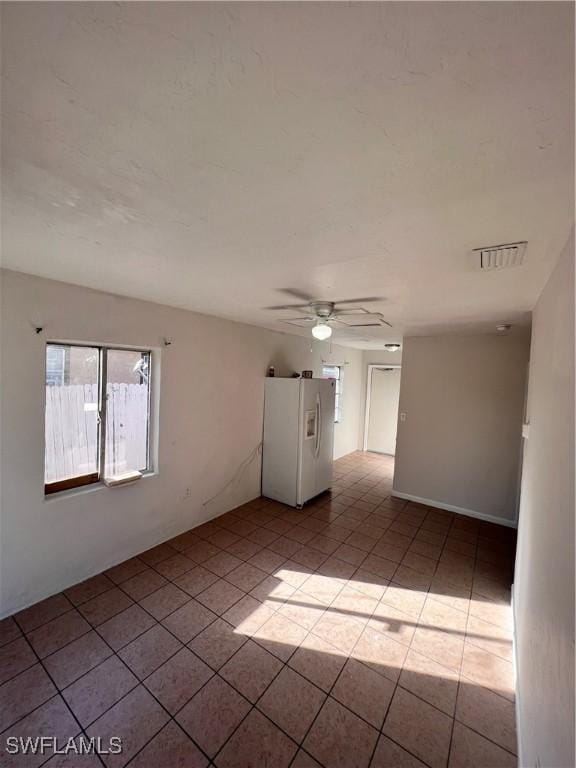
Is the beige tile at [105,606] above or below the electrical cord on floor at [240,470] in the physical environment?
below

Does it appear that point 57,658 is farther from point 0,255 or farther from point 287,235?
point 287,235

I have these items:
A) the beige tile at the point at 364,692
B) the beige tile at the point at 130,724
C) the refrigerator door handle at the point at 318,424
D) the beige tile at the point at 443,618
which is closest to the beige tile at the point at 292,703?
the beige tile at the point at 364,692

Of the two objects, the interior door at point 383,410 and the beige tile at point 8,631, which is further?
the interior door at point 383,410

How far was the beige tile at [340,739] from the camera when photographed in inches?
56.8

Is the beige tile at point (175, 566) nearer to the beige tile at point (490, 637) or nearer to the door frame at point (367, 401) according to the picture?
the beige tile at point (490, 637)

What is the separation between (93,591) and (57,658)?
57 centimetres

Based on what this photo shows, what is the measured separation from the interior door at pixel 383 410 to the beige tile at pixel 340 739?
223 inches

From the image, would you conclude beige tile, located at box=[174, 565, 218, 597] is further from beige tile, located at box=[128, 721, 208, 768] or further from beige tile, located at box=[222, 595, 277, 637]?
beige tile, located at box=[128, 721, 208, 768]

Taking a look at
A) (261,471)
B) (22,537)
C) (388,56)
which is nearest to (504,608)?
(261,471)

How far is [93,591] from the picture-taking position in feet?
7.98

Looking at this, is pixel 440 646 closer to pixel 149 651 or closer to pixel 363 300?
pixel 149 651

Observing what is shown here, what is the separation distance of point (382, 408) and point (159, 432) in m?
5.22

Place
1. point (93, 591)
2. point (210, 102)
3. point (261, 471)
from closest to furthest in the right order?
point (210, 102)
point (93, 591)
point (261, 471)

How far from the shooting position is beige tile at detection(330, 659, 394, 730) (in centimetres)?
164
